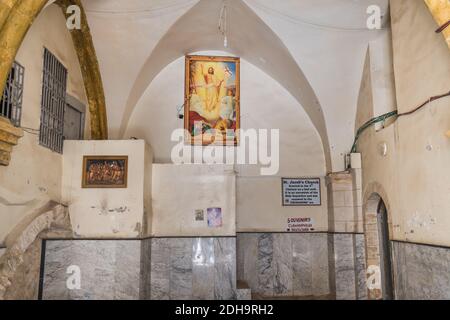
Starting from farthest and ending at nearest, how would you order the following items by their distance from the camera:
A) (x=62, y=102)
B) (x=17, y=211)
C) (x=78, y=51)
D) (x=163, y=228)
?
(x=163, y=228), (x=78, y=51), (x=62, y=102), (x=17, y=211)

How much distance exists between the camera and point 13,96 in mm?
4262

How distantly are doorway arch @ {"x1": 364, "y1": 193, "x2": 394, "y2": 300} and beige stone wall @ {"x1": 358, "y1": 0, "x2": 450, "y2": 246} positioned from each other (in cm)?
84

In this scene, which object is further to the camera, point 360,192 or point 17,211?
point 360,192

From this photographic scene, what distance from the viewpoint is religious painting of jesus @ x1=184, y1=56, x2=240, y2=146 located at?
784 centimetres

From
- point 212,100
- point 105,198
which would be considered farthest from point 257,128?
point 105,198

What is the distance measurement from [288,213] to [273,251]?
2.65ft

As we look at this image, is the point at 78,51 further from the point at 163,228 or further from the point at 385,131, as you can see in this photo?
the point at 385,131

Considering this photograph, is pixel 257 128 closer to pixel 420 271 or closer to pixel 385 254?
pixel 385 254

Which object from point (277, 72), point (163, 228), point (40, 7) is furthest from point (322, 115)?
point (40, 7)

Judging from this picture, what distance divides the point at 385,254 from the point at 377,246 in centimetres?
19

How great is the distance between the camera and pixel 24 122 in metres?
4.48

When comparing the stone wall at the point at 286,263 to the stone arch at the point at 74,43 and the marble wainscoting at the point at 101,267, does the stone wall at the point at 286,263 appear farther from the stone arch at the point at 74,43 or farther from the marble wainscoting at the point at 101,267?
the stone arch at the point at 74,43

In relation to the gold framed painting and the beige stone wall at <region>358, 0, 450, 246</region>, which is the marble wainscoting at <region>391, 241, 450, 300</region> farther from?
the gold framed painting

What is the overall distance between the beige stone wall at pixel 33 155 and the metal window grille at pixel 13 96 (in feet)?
0.31
